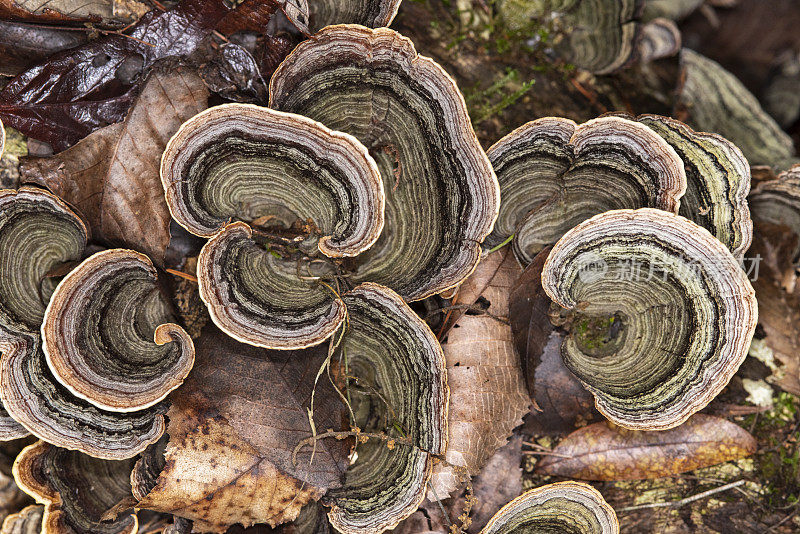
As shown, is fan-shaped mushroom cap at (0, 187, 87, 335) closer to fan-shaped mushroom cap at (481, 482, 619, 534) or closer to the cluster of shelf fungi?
the cluster of shelf fungi

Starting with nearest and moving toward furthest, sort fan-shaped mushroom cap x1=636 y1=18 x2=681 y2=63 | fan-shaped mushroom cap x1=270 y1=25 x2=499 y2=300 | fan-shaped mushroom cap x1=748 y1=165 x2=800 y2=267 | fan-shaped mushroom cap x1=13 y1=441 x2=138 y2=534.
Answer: fan-shaped mushroom cap x1=270 y1=25 x2=499 y2=300
fan-shaped mushroom cap x1=13 y1=441 x2=138 y2=534
fan-shaped mushroom cap x1=748 y1=165 x2=800 y2=267
fan-shaped mushroom cap x1=636 y1=18 x2=681 y2=63

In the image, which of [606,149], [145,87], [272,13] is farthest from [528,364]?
[145,87]

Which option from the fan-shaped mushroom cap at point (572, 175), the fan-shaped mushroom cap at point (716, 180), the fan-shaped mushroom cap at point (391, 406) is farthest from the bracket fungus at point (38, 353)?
the fan-shaped mushroom cap at point (716, 180)

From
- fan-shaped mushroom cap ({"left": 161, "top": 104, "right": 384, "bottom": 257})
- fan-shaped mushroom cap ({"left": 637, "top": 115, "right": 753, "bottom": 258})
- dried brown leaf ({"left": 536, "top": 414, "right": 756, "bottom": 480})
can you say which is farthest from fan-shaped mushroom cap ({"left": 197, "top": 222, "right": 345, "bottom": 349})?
fan-shaped mushroom cap ({"left": 637, "top": 115, "right": 753, "bottom": 258})

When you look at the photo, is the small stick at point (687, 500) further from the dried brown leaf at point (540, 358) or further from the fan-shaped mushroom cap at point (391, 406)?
the fan-shaped mushroom cap at point (391, 406)

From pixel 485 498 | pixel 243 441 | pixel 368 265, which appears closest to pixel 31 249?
pixel 243 441

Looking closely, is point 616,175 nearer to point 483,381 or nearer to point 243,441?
point 483,381
